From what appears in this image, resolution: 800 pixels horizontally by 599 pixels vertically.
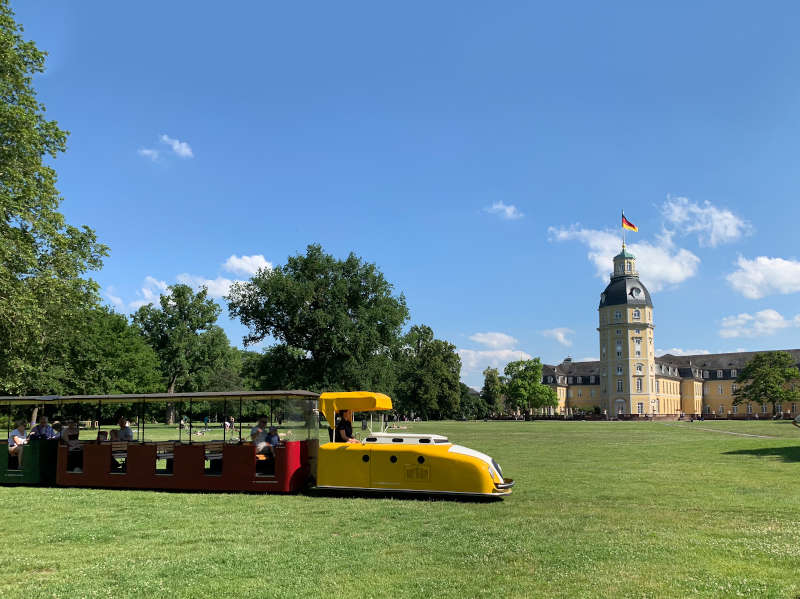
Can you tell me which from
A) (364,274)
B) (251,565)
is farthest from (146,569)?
(364,274)

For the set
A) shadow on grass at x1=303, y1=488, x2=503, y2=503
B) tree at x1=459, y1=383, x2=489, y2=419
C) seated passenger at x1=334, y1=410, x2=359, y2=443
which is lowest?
tree at x1=459, y1=383, x2=489, y2=419

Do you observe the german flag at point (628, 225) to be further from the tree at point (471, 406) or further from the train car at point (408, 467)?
the train car at point (408, 467)

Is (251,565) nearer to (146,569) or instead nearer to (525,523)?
(146,569)

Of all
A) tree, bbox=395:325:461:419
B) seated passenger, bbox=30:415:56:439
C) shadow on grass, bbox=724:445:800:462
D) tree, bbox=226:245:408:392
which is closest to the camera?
seated passenger, bbox=30:415:56:439

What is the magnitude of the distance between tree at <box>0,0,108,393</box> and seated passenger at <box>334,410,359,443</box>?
15411 mm

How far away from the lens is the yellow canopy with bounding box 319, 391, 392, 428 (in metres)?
16.8

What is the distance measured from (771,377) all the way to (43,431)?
404ft

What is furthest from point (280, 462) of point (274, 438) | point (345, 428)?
point (345, 428)

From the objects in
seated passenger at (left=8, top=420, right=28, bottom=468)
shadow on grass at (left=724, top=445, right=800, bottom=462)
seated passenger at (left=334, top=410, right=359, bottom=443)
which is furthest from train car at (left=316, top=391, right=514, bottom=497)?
shadow on grass at (left=724, top=445, right=800, bottom=462)

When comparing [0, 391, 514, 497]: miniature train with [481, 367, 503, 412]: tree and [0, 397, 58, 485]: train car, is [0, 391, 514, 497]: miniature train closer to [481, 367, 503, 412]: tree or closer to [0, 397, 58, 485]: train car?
[0, 397, 58, 485]: train car

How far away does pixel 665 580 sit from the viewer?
8.25 meters

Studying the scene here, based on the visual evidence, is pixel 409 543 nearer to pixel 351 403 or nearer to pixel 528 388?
pixel 351 403

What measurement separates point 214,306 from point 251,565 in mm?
86341

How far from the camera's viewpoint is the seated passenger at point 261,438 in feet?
54.6
